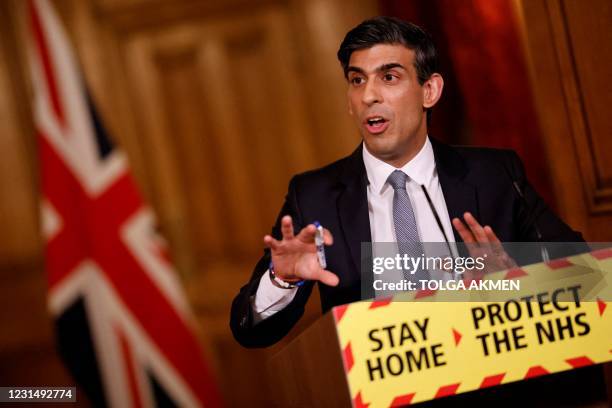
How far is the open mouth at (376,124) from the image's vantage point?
159 cm

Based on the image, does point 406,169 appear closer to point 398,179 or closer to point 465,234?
point 398,179

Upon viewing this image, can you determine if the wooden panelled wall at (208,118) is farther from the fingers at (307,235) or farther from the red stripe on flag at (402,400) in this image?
the red stripe on flag at (402,400)

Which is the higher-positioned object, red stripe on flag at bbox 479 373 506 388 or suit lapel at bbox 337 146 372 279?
suit lapel at bbox 337 146 372 279

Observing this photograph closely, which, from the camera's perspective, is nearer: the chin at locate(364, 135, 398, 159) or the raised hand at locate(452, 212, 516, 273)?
the raised hand at locate(452, 212, 516, 273)

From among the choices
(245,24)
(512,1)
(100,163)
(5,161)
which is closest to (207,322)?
(100,163)

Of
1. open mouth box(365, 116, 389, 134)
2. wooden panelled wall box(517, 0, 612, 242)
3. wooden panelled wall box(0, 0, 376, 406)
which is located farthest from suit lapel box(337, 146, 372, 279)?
wooden panelled wall box(0, 0, 376, 406)

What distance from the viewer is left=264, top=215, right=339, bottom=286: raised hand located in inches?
53.7

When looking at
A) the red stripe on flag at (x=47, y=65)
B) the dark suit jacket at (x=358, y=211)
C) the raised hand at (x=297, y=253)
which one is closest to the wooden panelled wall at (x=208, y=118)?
the red stripe on flag at (x=47, y=65)

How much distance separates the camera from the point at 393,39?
158 cm

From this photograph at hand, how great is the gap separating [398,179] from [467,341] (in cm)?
53

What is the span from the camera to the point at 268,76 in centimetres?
387

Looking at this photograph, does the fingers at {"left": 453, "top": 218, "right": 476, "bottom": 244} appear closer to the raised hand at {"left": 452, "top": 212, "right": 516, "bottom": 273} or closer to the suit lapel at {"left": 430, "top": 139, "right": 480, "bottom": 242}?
the raised hand at {"left": 452, "top": 212, "right": 516, "bottom": 273}

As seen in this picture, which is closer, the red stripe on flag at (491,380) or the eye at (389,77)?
the red stripe on flag at (491,380)

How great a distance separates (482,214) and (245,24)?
2.58m
